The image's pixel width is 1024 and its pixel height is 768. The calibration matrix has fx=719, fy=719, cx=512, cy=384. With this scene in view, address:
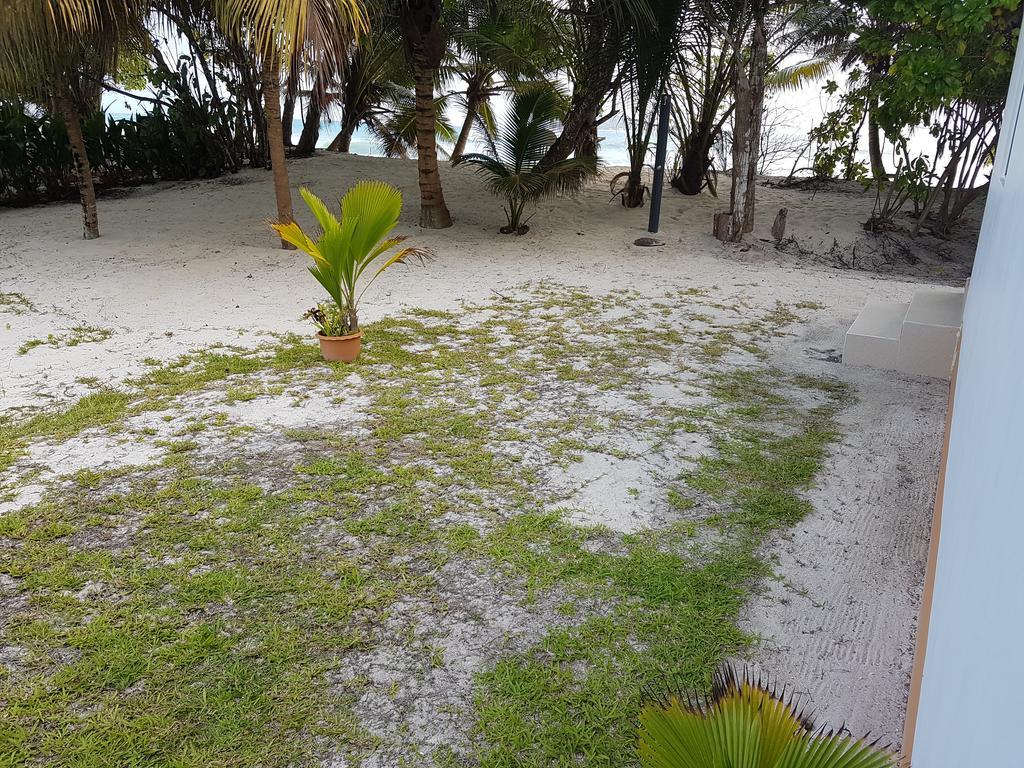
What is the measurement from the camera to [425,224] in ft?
29.7

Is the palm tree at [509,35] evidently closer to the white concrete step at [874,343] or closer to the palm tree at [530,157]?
the palm tree at [530,157]

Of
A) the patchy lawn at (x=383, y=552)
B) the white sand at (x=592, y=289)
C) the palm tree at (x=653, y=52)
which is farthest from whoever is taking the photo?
the palm tree at (x=653, y=52)

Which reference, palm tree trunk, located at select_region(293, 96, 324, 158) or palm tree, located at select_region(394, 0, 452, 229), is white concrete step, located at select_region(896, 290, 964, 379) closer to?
palm tree, located at select_region(394, 0, 452, 229)

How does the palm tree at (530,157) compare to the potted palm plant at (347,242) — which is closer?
the potted palm plant at (347,242)

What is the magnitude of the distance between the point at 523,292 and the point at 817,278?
3072 millimetres

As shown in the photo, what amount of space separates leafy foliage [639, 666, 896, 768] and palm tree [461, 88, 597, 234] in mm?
7303

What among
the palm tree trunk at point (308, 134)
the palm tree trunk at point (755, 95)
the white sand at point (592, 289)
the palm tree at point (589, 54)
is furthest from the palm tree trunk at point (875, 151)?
the palm tree trunk at point (308, 134)

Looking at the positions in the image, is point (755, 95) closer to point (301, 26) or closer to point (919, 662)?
point (301, 26)

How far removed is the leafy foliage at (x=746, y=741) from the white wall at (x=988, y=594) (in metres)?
0.14

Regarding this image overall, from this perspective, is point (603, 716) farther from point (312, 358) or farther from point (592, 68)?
point (592, 68)

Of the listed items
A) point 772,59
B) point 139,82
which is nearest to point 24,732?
point 772,59

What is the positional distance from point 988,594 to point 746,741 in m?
0.40

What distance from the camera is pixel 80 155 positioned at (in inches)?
298

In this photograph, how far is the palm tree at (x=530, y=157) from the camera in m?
7.81
